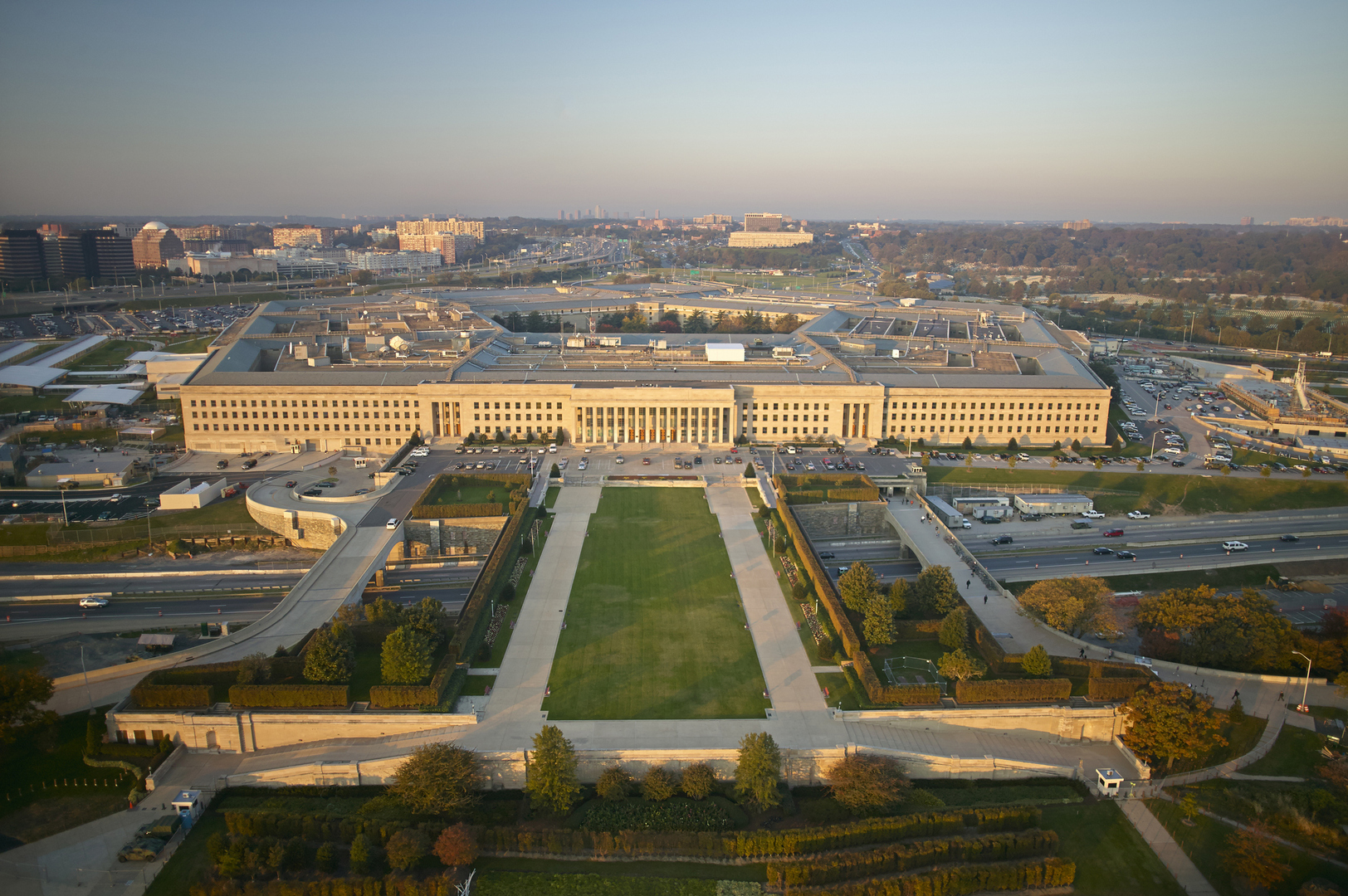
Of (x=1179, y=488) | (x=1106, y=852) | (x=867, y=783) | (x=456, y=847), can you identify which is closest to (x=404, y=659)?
(x=456, y=847)

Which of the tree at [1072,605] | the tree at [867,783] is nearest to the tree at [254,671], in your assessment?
the tree at [867,783]

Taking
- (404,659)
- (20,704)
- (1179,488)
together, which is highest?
(1179,488)

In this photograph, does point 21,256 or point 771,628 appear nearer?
point 771,628

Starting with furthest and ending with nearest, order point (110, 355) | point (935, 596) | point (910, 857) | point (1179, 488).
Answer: point (110, 355), point (1179, 488), point (935, 596), point (910, 857)

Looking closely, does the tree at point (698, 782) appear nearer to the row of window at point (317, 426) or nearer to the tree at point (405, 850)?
the tree at point (405, 850)

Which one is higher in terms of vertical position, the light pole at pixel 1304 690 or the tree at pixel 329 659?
the tree at pixel 329 659

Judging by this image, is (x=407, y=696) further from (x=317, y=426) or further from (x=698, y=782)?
(x=317, y=426)

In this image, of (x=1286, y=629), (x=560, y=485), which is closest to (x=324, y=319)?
(x=560, y=485)
